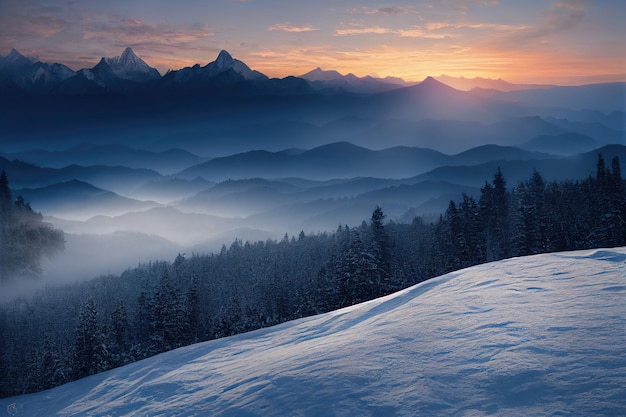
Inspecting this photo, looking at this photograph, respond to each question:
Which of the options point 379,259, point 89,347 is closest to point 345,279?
point 379,259

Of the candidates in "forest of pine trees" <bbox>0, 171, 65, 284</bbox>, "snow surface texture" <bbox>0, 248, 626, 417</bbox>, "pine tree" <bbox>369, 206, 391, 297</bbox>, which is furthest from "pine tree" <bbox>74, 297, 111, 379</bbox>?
"forest of pine trees" <bbox>0, 171, 65, 284</bbox>

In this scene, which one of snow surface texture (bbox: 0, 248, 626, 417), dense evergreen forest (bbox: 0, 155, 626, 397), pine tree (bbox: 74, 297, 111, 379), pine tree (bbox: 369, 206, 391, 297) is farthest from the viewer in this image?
dense evergreen forest (bbox: 0, 155, 626, 397)

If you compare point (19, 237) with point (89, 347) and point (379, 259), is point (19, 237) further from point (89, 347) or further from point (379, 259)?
point (379, 259)

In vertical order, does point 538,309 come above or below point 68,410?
above

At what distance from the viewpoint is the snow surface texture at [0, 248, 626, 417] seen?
7.35 m

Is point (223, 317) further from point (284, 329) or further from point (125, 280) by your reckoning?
point (125, 280)

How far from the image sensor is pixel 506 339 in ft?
30.5

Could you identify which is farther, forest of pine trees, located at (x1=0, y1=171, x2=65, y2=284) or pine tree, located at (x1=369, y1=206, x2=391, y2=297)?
forest of pine trees, located at (x1=0, y1=171, x2=65, y2=284)

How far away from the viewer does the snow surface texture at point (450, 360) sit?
735 centimetres

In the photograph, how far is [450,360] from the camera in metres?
9.00

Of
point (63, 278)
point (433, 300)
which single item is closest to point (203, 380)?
point (433, 300)

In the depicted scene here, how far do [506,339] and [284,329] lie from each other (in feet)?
39.4

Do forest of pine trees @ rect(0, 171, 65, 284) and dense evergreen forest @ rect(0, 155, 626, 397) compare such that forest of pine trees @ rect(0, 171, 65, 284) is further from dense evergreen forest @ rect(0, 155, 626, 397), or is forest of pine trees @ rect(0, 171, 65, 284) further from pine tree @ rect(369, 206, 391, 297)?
pine tree @ rect(369, 206, 391, 297)

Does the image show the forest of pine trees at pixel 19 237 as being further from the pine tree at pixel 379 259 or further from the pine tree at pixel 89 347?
the pine tree at pixel 379 259
